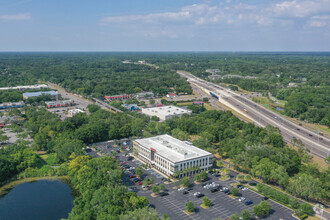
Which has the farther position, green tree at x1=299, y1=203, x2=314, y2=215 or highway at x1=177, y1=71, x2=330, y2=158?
highway at x1=177, y1=71, x2=330, y2=158

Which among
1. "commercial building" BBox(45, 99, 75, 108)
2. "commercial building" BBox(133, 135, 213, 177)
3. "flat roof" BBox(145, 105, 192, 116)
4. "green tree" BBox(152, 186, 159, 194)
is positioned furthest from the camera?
"commercial building" BBox(45, 99, 75, 108)

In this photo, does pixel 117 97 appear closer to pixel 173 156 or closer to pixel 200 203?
pixel 173 156

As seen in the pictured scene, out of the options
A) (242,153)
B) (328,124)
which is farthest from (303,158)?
(328,124)

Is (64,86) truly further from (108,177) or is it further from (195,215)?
(195,215)

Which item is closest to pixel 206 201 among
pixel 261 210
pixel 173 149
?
pixel 261 210

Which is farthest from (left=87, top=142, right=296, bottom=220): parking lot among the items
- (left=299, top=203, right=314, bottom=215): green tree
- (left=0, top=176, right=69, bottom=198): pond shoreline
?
(left=0, top=176, right=69, bottom=198): pond shoreline

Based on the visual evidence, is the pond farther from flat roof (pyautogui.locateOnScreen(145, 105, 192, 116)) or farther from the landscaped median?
flat roof (pyautogui.locateOnScreen(145, 105, 192, 116))
